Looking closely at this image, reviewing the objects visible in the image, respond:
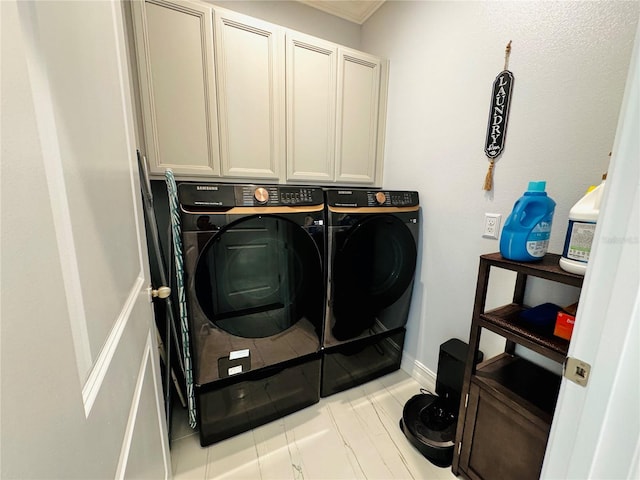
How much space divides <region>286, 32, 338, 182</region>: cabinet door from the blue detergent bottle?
1.09 m

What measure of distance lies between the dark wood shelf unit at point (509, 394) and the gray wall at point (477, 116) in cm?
29

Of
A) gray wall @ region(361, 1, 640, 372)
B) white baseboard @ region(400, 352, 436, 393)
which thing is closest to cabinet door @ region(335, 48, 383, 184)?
gray wall @ region(361, 1, 640, 372)

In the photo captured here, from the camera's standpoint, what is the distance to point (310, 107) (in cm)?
163

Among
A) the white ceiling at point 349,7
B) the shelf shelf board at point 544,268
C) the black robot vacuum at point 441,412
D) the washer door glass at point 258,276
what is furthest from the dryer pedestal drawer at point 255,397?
the white ceiling at point 349,7

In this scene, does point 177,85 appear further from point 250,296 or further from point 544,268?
point 544,268

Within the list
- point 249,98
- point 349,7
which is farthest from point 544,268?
point 349,7

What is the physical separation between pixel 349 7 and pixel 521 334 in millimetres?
2246

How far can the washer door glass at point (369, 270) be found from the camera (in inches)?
56.9

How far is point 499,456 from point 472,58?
5.95 ft

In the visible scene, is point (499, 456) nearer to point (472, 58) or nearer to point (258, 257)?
point (258, 257)

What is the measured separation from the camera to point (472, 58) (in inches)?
53.9

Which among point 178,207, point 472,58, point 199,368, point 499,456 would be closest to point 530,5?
point 472,58

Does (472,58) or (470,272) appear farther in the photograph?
(470,272)

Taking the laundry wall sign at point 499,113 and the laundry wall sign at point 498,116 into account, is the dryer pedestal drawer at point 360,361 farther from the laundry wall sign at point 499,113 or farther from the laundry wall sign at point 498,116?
the laundry wall sign at point 499,113
